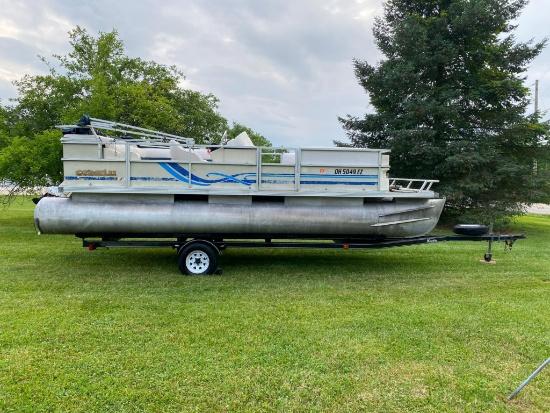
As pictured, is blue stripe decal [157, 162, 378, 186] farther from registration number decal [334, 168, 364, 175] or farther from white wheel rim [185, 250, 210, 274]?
white wheel rim [185, 250, 210, 274]

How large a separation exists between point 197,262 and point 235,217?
3.55 ft

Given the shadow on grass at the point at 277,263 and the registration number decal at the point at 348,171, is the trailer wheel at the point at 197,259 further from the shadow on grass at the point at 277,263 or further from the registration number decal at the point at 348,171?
the registration number decal at the point at 348,171

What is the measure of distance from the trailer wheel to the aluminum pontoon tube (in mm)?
281

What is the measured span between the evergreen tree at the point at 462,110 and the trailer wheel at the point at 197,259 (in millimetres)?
10021

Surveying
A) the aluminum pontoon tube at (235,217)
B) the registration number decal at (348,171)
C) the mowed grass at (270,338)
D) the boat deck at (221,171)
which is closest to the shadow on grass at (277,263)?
the mowed grass at (270,338)

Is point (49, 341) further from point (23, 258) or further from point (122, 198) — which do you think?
point (23, 258)

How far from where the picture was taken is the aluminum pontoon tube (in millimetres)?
6840

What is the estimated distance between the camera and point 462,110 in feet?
52.8

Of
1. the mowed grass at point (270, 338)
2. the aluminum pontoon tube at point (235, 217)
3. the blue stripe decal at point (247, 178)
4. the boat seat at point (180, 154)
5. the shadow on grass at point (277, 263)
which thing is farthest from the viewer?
the shadow on grass at point (277, 263)

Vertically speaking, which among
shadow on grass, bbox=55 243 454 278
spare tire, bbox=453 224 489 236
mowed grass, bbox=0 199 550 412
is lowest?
mowed grass, bbox=0 199 550 412

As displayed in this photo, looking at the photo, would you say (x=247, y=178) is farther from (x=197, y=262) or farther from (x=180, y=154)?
(x=197, y=262)

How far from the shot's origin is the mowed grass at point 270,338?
328 centimetres

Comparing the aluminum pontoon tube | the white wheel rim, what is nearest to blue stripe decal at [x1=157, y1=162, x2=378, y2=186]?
the aluminum pontoon tube

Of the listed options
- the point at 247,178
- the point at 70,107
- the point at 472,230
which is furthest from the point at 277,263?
the point at 70,107
